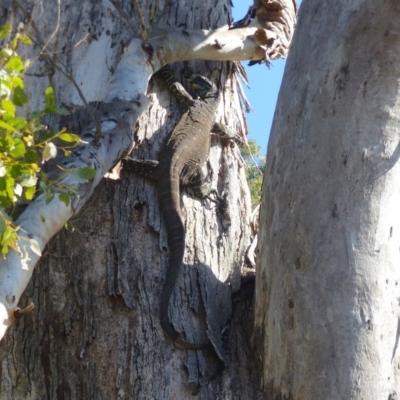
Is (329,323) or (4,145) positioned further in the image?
(329,323)

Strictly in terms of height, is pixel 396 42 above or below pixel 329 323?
above

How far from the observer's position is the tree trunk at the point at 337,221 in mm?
4000

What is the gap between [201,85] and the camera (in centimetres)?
675

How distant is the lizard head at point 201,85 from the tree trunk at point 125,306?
1.03m

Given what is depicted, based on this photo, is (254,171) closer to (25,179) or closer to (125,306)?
(125,306)

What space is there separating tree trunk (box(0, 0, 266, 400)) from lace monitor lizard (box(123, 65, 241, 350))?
0.21 ft

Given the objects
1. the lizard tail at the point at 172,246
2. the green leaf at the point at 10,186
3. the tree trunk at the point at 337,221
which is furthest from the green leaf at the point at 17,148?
the lizard tail at the point at 172,246

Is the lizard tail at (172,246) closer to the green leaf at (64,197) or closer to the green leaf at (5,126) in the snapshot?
the green leaf at (64,197)

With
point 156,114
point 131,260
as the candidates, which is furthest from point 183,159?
point 131,260

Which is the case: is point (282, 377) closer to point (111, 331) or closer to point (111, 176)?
point (111, 331)

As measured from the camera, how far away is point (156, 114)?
5.93 m

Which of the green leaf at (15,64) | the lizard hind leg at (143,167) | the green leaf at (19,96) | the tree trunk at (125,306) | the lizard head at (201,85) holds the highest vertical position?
the lizard head at (201,85)

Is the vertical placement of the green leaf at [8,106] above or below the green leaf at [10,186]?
above

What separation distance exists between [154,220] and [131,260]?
0.36 metres
